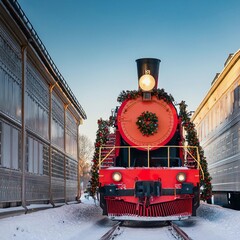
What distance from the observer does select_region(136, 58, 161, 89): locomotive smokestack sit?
16.2m

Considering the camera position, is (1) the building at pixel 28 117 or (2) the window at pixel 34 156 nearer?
(1) the building at pixel 28 117

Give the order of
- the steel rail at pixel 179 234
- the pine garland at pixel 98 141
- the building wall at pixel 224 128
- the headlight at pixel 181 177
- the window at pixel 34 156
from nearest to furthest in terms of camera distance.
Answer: the steel rail at pixel 179 234
the headlight at pixel 181 177
the pine garland at pixel 98 141
the building wall at pixel 224 128
the window at pixel 34 156

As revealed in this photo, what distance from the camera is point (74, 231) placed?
13.7 metres

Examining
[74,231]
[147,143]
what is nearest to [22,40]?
[147,143]

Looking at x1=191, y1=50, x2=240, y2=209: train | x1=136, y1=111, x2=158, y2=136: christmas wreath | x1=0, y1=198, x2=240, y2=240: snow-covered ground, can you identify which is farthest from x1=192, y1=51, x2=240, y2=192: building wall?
x1=136, y1=111, x2=158, y2=136: christmas wreath

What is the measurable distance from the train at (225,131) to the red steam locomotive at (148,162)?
6.52ft

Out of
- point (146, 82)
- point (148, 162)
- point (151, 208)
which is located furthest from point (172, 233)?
point (146, 82)

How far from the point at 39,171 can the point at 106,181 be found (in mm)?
7839

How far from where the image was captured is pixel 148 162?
14.6 metres

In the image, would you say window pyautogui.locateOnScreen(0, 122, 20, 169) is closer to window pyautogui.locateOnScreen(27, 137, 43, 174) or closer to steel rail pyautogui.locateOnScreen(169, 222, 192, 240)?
window pyautogui.locateOnScreen(27, 137, 43, 174)

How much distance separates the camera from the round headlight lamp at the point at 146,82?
15.9 meters

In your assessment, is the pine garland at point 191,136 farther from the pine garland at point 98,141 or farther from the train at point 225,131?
the pine garland at point 98,141

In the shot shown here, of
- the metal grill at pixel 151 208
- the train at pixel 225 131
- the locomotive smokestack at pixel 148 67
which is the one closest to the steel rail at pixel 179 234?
the metal grill at pixel 151 208

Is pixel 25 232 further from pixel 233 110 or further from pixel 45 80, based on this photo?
pixel 45 80
